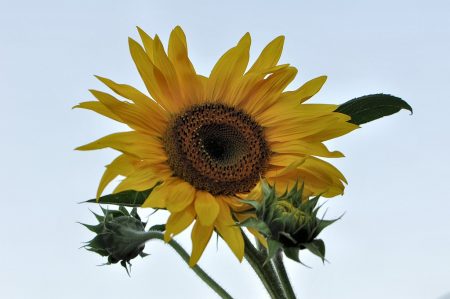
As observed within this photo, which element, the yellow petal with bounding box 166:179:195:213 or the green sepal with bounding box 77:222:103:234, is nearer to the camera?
the yellow petal with bounding box 166:179:195:213

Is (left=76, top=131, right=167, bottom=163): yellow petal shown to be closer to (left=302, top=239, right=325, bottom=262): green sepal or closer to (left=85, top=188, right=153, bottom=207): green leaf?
(left=85, top=188, right=153, bottom=207): green leaf

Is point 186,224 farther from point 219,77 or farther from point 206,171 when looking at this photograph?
point 219,77

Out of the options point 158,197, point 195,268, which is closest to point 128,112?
point 158,197

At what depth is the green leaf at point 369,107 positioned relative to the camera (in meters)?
2.64

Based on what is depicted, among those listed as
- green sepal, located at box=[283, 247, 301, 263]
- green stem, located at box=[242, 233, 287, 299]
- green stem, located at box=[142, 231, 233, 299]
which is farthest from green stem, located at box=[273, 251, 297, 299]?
green sepal, located at box=[283, 247, 301, 263]

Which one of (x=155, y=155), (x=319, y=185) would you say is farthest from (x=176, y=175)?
(x=319, y=185)

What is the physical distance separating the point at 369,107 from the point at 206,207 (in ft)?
2.34

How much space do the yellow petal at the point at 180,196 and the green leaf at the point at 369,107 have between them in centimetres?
60

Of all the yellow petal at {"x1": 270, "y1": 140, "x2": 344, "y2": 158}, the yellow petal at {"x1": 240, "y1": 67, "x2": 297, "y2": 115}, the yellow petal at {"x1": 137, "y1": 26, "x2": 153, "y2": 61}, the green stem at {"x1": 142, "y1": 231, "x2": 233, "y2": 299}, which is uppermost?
the yellow petal at {"x1": 137, "y1": 26, "x2": 153, "y2": 61}

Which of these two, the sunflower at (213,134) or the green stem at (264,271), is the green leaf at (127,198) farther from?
the green stem at (264,271)

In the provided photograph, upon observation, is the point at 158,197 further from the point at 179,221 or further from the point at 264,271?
the point at 264,271

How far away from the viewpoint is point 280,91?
257 cm

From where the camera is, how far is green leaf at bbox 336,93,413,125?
2.64m

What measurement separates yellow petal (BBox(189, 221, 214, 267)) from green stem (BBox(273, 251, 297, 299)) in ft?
1.06
